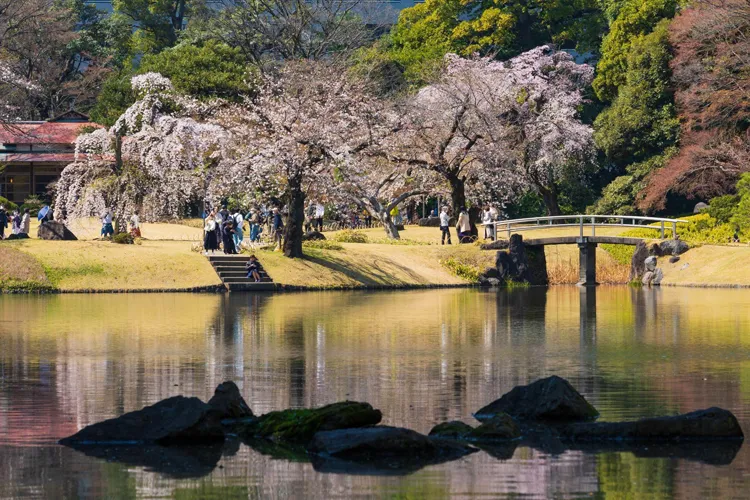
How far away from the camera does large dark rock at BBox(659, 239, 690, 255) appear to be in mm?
60125

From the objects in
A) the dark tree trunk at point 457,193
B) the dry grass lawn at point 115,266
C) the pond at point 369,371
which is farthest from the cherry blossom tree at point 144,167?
the dark tree trunk at point 457,193

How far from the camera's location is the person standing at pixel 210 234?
5653 centimetres

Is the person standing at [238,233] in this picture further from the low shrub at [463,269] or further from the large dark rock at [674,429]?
the large dark rock at [674,429]

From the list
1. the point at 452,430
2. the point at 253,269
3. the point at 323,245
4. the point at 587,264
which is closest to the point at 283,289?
the point at 253,269

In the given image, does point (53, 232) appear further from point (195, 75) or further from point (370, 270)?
point (195, 75)

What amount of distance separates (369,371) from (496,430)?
7.91m

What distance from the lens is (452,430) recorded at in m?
19.0

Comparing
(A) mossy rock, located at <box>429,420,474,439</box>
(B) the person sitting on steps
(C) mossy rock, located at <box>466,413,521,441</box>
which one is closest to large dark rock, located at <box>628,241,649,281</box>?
(B) the person sitting on steps

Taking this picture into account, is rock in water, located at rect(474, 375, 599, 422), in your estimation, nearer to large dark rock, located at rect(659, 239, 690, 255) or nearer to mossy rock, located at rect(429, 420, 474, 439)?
mossy rock, located at rect(429, 420, 474, 439)

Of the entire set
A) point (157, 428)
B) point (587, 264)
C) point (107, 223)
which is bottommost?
point (157, 428)

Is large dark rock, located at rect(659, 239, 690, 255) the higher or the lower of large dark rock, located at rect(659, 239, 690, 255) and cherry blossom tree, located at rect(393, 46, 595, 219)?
the lower

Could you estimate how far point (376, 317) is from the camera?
40844 mm

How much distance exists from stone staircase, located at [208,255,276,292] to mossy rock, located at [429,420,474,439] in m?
35.2

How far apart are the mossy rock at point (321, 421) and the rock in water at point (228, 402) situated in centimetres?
80
